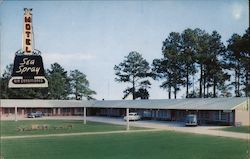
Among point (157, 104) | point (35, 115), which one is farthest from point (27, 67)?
point (35, 115)

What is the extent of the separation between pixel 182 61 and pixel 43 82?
55.1 meters

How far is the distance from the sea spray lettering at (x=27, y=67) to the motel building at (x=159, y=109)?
25675 mm

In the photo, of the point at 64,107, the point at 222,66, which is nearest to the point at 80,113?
the point at 64,107

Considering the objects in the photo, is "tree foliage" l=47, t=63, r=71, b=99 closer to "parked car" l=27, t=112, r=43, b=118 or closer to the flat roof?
the flat roof

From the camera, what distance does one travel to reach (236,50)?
196 ft

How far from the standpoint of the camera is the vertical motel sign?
13.3 metres

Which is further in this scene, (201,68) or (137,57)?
(137,57)

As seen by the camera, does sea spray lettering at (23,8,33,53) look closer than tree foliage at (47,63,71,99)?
Yes

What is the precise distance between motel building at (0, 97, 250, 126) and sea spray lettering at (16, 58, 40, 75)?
2567cm

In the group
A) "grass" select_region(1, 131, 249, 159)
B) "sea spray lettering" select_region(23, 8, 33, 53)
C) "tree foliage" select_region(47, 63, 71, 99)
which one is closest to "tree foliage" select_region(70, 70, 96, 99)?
"tree foliage" select_region(47, 63, 71, 99)

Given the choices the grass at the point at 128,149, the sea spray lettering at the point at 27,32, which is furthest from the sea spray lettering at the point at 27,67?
the grass at the point at 128,149

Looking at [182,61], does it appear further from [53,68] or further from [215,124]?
[53,68]

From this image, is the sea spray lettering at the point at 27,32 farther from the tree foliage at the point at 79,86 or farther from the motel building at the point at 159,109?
the tree foliage at the point at 79,86

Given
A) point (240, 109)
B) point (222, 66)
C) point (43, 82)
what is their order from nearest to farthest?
point (43, 82), point (240, 109), point (222, 66)
